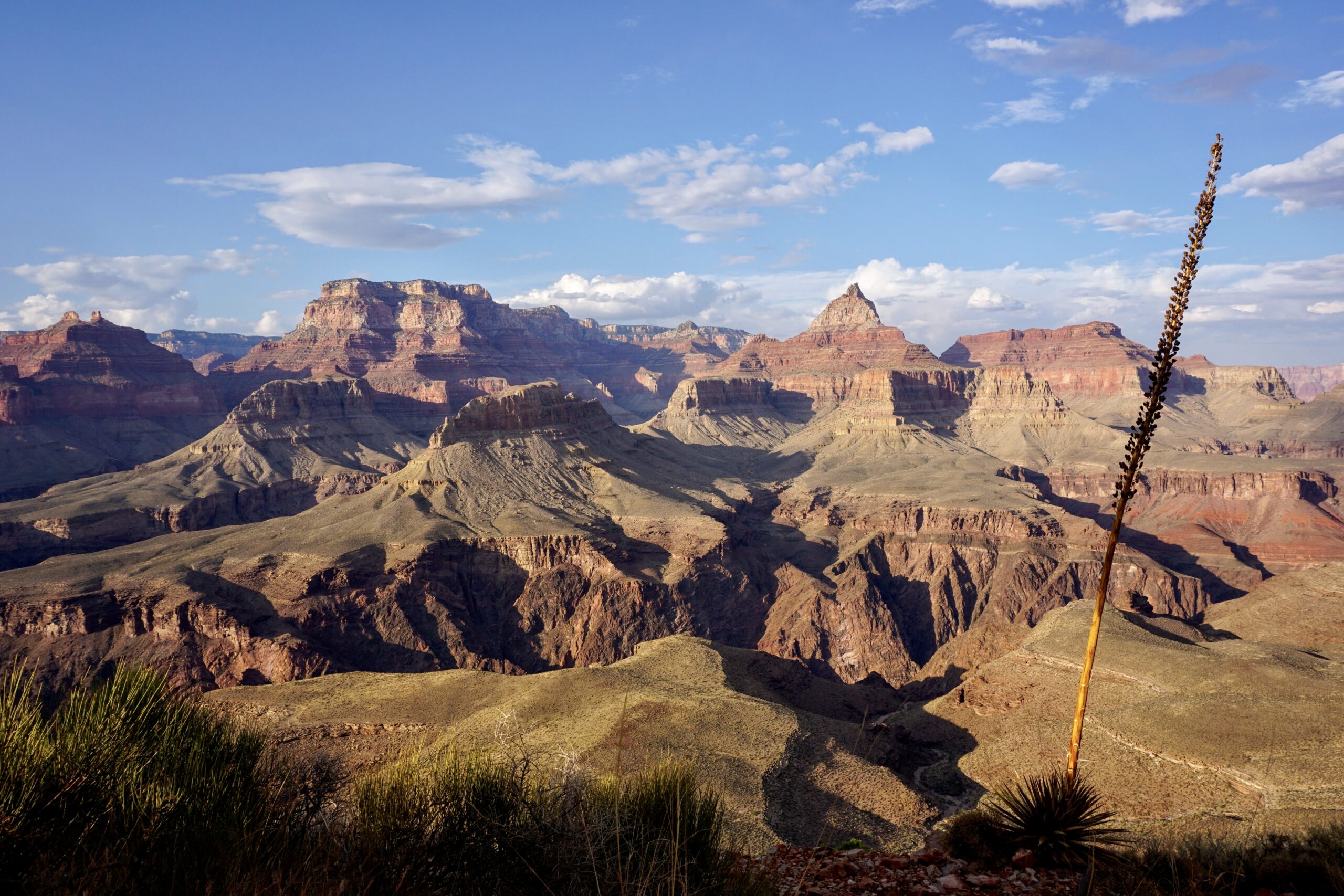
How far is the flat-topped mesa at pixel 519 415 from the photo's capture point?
112188 mm

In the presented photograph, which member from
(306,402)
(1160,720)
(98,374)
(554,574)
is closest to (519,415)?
(554,574)

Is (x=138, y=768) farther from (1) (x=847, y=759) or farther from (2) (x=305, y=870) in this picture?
(1) (x=847, y=759)

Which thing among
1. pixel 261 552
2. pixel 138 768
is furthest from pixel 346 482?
pixel 138 768

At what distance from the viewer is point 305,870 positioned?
9.50 meters

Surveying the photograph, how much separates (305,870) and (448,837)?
9.34 ft

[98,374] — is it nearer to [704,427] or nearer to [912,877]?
[704,427]

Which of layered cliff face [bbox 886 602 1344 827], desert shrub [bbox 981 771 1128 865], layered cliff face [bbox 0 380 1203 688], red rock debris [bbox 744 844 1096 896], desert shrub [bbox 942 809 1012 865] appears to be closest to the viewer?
red rock debris [bbox 744 844 1096 896]

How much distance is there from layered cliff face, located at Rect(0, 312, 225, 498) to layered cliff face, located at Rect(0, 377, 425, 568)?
25779mm

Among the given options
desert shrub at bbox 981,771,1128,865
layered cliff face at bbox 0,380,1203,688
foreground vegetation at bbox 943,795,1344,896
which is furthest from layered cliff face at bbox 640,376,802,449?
desert shrub at bbox 981,771,1128,865

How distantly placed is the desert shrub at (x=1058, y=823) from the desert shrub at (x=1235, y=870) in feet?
2.25

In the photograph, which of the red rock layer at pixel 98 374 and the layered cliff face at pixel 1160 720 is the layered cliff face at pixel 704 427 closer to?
the red rock layer at pixel 98 374

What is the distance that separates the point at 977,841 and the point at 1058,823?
110 inches

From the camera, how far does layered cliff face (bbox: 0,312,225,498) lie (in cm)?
14938

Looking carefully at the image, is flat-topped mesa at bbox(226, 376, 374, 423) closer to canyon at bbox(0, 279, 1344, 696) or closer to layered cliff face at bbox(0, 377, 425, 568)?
layered cliff face at bbox(0, 377, 425, 568)
